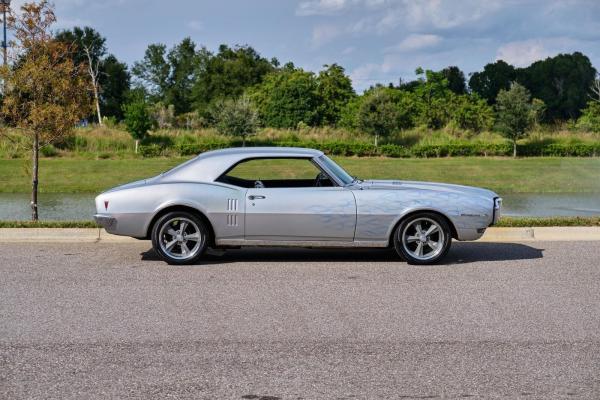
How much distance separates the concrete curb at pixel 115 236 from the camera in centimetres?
1152

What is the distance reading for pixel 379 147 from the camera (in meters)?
37.0

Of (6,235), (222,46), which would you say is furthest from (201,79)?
(6,235)

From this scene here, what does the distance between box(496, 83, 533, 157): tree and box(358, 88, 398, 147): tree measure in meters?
4.98

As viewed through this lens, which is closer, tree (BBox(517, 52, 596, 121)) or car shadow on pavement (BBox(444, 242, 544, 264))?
car shadow on pavement (BBox(444, 242, 544, 264))

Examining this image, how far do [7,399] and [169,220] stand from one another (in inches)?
190

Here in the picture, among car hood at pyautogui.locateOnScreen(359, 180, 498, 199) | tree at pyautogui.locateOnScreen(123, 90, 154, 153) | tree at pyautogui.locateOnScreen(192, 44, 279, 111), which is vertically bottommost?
Answer: car hood at pyautogui.locateOnScreen(359, 180, 498, 199)

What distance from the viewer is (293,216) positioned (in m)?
9.52

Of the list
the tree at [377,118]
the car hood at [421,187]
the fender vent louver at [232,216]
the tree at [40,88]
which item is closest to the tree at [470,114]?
the tree at [377,118]

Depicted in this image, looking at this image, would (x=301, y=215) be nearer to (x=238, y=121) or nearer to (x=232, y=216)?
(x=232, y=216)

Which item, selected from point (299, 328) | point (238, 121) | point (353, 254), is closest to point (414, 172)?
point (238, 121)

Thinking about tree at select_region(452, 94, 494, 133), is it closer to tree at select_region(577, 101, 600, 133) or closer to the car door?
tree at select_region(577, 101, 600, 133)

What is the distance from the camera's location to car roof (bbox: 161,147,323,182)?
982cm

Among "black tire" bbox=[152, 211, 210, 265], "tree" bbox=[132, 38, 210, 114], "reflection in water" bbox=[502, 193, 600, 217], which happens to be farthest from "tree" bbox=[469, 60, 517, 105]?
"black tire" bbox=[152, 211, 210, 265]

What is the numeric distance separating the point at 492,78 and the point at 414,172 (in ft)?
279
